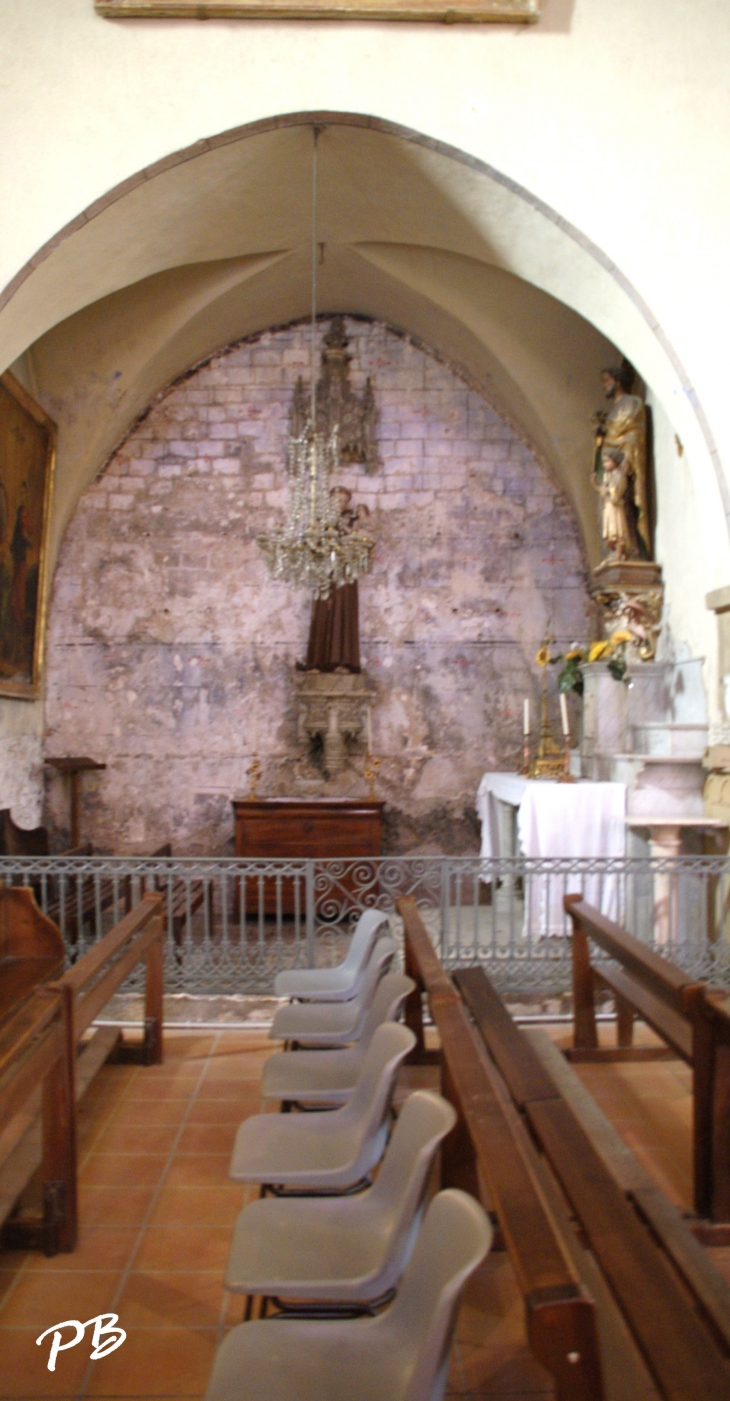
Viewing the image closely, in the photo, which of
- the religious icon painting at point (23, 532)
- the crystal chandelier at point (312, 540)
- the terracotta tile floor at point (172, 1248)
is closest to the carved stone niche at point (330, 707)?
the crystal chandelier at point (312, 540)

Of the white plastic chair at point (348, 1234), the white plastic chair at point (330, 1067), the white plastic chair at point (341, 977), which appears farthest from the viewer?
the white plastic chair at point (341, 977)

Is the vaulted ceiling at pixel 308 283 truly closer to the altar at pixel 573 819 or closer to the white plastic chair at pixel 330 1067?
the altar at pixel 573 819

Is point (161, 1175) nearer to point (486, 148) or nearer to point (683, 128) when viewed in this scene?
point (486, 148)

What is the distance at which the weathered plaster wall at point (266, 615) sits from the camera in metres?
9.11

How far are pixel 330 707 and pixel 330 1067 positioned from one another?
5.57 meters

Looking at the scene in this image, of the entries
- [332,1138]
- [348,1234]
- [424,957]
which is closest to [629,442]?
[424,957]

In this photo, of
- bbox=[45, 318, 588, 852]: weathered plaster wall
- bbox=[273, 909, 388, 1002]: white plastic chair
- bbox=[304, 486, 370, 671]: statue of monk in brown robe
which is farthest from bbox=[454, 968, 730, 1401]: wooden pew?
bbox=[45, 318, 588, 852]: weathered plaster wall

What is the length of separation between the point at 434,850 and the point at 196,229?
5601 millimetres

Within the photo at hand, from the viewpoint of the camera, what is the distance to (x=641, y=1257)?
6.41ft

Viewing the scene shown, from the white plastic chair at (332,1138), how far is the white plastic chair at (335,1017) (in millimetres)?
657

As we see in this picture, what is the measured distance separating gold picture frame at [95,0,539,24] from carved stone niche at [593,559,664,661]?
12.2 feet

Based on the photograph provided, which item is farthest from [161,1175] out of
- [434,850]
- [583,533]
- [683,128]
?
[583,533]

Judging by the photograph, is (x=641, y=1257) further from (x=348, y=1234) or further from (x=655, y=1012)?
(x=655, y=1012)

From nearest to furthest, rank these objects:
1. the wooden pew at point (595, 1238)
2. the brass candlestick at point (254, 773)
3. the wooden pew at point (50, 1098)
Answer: the wooden pew at point (595, 1238)
the wooden pew at point (50, 1098)
the brass candlestick at point (254, 773)
